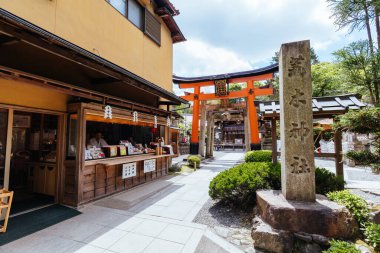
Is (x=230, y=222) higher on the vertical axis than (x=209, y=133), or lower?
lower

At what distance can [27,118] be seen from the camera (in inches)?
278

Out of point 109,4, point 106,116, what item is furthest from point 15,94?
point 109,4

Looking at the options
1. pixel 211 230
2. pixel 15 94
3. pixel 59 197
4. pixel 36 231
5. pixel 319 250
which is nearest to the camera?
pixel 319 250

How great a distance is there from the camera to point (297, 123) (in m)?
4.79

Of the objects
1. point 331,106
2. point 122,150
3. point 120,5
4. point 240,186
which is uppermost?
point 120,5

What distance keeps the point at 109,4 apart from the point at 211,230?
871cm

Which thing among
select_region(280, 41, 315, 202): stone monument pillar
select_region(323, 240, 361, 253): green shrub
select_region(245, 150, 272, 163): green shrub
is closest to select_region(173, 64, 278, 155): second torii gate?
select_region(245, 150, 272, 163): green shrub

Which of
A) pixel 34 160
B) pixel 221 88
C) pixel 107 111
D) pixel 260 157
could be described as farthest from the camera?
pixel 221 88

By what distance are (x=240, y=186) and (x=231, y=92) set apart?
39.4ft

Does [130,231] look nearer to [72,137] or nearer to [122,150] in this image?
[72,137]

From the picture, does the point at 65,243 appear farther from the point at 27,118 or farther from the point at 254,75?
the point at 254,75

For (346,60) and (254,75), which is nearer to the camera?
(346,60)

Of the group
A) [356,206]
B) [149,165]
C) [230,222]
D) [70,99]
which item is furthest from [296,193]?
[70,99]

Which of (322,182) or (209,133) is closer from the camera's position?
(322,182)
